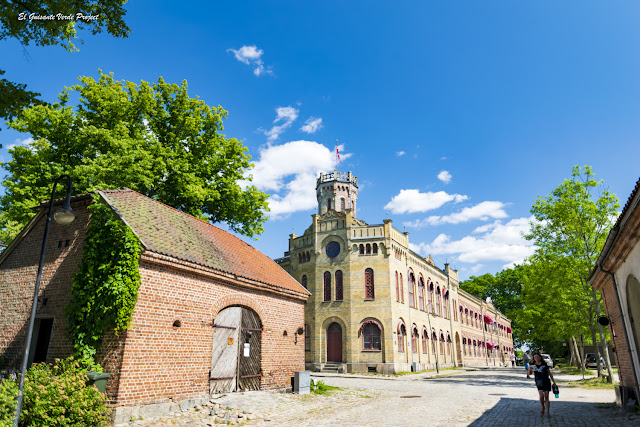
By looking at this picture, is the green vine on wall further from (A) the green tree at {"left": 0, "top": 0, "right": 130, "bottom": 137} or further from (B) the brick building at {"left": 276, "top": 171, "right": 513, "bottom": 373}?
(B) the brick building at {"left": 276, "top": 171, "right": 513, "bottom": 373}

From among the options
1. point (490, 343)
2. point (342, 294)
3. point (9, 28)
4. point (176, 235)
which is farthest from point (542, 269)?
point (490, 343)

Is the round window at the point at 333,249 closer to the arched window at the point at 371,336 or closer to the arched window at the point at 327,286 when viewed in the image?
the arched window at the point at 327,286

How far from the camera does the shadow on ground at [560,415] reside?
9773 mm

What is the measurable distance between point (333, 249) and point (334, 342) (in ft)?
25.5

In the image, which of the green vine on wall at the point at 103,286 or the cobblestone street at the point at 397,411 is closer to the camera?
the green vine on wall at the point at 103,286

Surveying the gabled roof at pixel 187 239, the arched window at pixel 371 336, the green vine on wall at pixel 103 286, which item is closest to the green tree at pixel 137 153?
the gabled roof at pixel 187 239

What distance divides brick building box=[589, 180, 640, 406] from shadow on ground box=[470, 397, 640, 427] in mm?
898

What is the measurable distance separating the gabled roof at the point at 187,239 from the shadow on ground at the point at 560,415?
8296 millimetres

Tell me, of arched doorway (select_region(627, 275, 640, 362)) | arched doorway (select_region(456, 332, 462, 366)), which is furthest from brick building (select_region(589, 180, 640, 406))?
arched doorway (select_region(456, 332, 462, 366))

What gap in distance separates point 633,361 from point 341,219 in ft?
83.6

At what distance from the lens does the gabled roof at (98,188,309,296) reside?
439 inches

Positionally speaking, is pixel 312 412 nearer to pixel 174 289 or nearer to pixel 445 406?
pixel 445 406

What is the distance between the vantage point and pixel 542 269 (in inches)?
1029

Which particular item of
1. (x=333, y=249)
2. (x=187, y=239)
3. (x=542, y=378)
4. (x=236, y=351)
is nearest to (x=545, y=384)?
(x=542, y=378)
